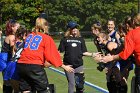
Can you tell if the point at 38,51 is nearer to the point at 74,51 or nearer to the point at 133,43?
the point at 133,43

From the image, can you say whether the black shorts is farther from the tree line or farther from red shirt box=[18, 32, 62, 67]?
the tree line

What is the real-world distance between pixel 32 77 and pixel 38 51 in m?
0.46

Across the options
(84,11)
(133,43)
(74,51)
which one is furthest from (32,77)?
(84,11)

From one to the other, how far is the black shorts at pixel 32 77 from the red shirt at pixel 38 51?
90 mm

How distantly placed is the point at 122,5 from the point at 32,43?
6638cm

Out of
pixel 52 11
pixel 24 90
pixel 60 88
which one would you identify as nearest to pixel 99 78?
pixel 60 88

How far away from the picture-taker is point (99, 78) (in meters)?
15.7

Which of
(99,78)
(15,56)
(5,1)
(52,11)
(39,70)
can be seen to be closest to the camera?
(39,70)

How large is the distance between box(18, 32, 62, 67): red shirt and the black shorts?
0.30 ft

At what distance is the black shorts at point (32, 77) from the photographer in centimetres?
753

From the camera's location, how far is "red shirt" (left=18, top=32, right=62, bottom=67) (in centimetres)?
755

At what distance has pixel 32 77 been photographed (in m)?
7.54

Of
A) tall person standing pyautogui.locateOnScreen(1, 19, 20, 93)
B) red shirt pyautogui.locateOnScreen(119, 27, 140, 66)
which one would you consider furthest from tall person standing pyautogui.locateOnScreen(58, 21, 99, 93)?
red shirt pyautogui.locateOnScreen(119, 27, 140, 66)

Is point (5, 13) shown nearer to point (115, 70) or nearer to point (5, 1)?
point (5, 1)
